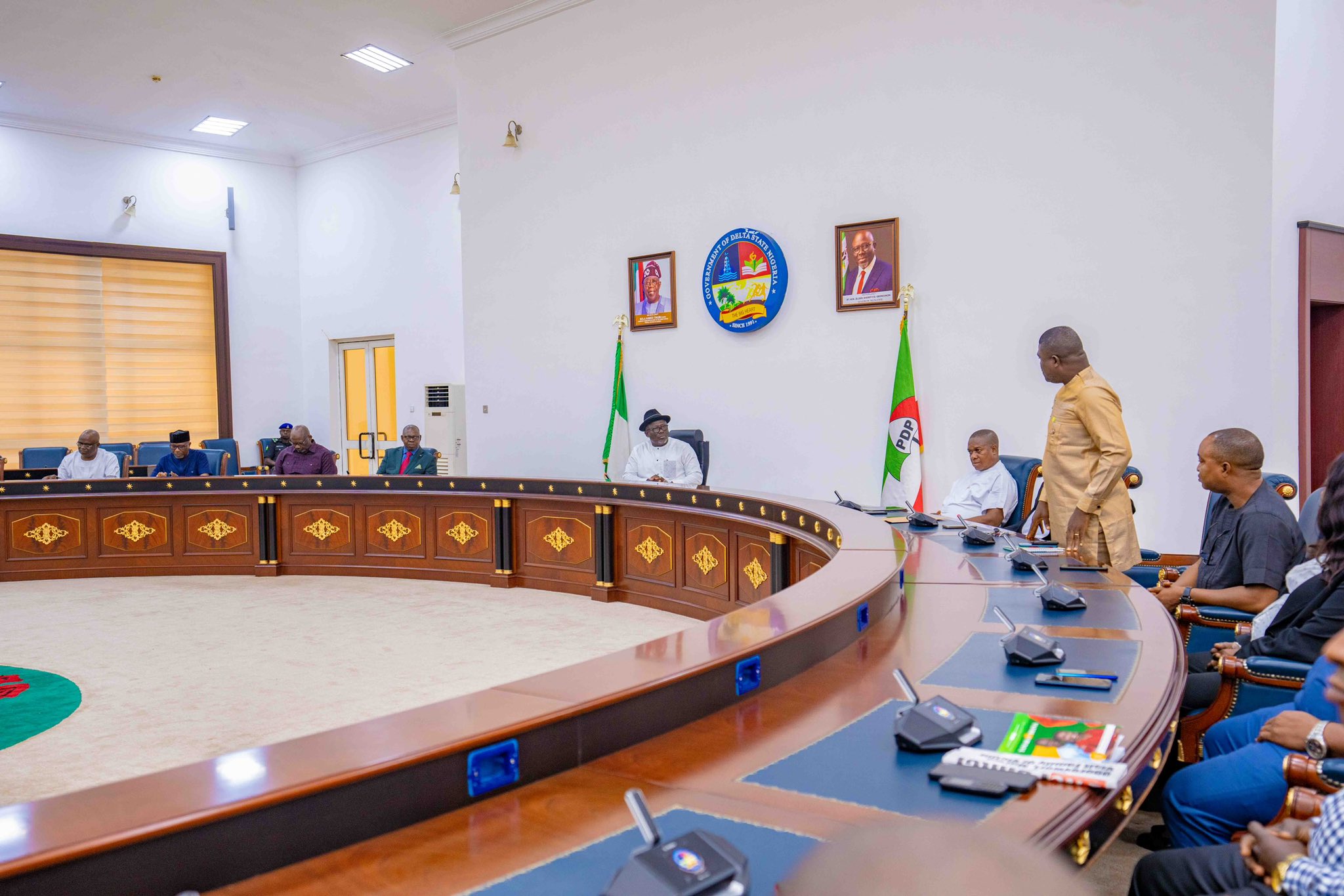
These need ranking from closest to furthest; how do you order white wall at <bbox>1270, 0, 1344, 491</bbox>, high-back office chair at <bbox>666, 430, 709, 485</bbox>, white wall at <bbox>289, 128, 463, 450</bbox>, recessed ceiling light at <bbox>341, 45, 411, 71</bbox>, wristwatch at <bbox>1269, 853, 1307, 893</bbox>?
wristwatch at <bbox>1269, 853, 1307, 893</bbox>, white wall at <bbox>1270, 0, 1344, 491</bbox>, high-back office chair at <bbox>666, 430, 709, 485</bbox>, recessed ceiling light at <bbox>341, 45, 411, 71</bbox>, white wall at <bbox>289, 128, 463, 450</bbox>

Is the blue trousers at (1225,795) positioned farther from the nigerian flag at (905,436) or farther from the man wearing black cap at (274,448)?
the man wearing black cap at (274,448)

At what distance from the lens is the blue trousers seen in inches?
64.3

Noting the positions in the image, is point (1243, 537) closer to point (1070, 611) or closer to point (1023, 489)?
point (1070, 611)

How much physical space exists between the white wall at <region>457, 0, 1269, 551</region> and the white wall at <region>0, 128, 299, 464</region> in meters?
4.33

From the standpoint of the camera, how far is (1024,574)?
9.11 feet

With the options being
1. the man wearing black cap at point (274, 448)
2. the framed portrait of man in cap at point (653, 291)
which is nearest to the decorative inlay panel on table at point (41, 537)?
the man wearing black cap at point (274, 448)

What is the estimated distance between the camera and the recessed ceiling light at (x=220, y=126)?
9.76m

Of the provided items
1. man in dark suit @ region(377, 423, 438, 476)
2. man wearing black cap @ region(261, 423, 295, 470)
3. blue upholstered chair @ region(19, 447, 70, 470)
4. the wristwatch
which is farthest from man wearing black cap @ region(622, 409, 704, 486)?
blue upholstered chair @ region(19, 447, 70, 470)

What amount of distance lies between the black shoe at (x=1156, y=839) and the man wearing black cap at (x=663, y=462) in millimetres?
3960

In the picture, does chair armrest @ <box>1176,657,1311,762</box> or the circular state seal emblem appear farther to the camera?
the circular state seal emblem

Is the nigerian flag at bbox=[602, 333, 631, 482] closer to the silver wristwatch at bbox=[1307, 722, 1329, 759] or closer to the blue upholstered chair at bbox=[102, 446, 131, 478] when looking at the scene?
the blue upholstered chair at bbox=[102, 446, 131, 478]

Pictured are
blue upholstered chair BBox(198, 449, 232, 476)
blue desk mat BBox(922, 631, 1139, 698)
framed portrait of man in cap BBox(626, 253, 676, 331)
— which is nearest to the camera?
blue desk mat BBox(922, 631, 1139, 698)

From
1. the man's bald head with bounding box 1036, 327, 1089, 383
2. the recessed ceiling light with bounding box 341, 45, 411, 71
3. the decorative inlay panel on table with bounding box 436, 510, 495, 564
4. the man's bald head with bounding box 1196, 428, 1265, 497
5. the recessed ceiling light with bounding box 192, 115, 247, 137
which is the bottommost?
the decorative inlay panel on table with bounding box 436, 510, 495, 564

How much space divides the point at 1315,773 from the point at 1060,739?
1.69 ft
